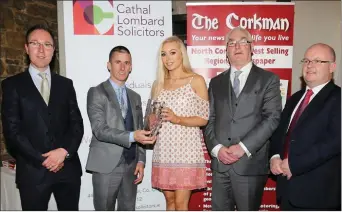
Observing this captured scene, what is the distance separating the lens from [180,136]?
277cm

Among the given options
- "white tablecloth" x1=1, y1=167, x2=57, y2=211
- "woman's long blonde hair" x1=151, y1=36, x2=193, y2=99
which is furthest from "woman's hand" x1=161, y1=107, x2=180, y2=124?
"white tablecloth" x1=1, y1=167, x2=57, y2=211

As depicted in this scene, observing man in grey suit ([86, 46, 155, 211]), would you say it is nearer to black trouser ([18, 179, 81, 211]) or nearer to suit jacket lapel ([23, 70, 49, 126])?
black trouser ([18, 179, 81, 211])

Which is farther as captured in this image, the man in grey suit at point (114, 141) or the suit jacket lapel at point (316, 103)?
the man in grey suit at point (114, 141)

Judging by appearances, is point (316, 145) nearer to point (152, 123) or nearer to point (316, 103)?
point (316, 103)

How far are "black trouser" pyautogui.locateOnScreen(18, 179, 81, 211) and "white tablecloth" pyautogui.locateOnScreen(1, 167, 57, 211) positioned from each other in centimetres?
90

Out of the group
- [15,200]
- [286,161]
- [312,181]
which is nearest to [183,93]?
[286,161]

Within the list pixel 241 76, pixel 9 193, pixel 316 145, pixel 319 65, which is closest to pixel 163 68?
pixel 241 76

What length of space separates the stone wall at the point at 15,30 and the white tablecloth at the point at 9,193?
2.49ft

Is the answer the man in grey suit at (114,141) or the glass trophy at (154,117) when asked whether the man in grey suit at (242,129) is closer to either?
the glass trophy at (154,117)

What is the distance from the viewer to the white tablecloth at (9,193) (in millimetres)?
3477

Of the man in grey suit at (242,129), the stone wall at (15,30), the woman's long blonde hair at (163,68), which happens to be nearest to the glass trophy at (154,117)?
the woman's long blonde hair at (163,68)

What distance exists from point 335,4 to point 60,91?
13.4ft

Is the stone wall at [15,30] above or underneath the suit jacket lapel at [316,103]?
above

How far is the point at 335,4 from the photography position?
466 cm
